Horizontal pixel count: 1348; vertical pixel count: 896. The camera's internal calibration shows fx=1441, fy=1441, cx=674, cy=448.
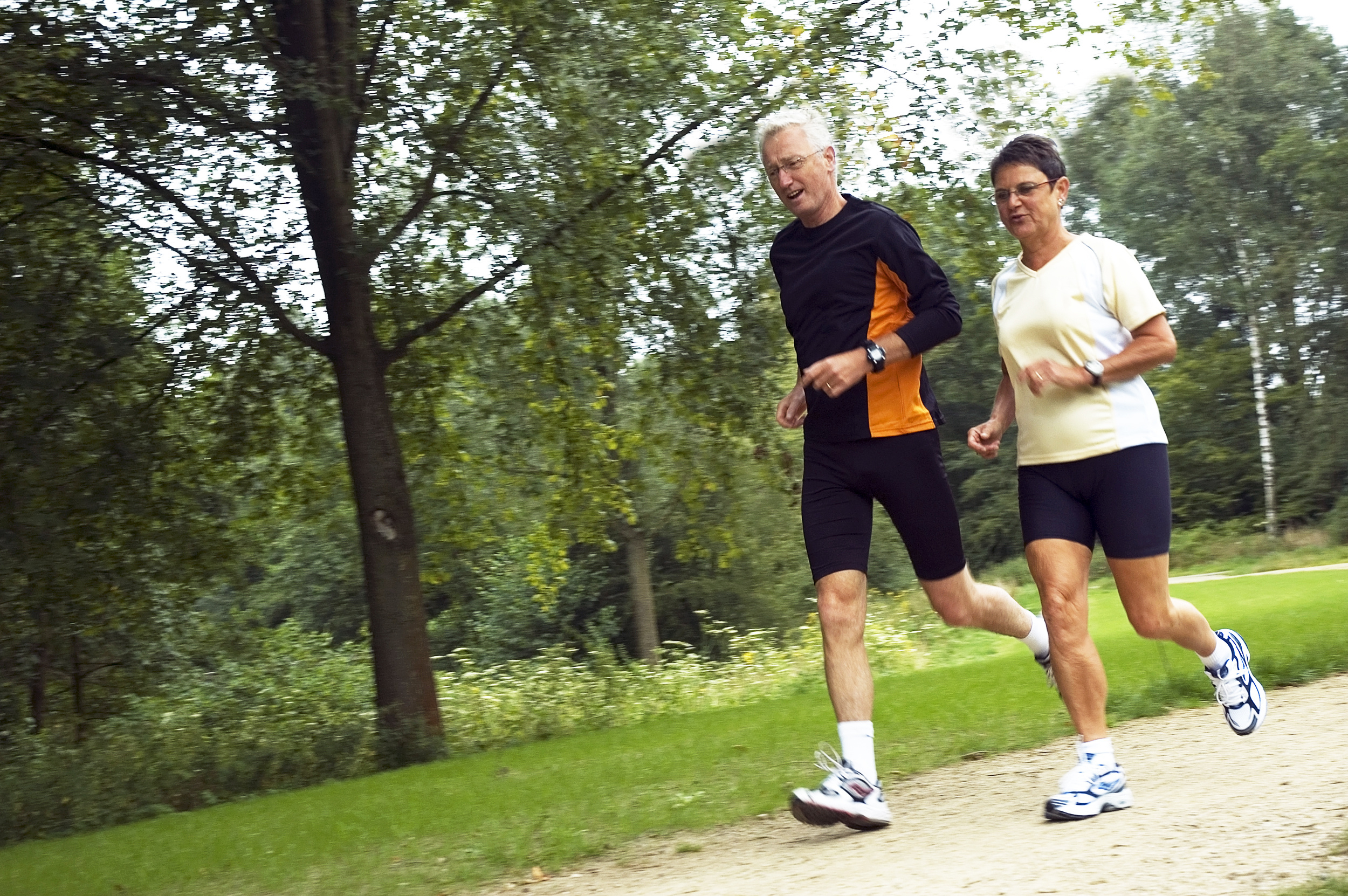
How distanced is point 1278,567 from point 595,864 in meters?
33.4

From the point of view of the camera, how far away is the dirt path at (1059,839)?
13.1 ft

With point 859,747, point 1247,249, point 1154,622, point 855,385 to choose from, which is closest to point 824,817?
point 859,747

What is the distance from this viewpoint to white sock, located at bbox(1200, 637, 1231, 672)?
5668 millimetres

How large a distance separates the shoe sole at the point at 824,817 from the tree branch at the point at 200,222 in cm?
827

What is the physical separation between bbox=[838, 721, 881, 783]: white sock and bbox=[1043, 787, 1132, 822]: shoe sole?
2.05 ft

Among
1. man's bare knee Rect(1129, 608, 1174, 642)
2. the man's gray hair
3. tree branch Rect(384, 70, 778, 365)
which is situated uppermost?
tree branch Rect(384, 70, 778, 365)

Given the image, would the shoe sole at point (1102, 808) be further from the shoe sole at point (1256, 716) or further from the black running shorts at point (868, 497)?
the black running shorts at point (868, 497)

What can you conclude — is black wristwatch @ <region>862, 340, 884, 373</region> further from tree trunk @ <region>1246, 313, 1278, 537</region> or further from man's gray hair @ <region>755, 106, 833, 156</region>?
tree trunk @ <region>1246, 313, 1278, 537</region>

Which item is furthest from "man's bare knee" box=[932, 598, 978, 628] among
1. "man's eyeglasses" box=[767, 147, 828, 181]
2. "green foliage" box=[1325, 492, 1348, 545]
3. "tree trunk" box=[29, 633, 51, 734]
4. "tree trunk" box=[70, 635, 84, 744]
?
"green foliage" box=[1325, 492, 1348, 545]

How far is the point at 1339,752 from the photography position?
559cm

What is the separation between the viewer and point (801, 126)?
18.2 feet

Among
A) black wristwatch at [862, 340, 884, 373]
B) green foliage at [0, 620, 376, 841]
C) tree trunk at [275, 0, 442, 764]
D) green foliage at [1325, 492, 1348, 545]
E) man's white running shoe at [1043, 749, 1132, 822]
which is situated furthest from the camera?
green foliage at [1325, 492, 1348, 545]

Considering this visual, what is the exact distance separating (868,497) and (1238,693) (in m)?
1.67

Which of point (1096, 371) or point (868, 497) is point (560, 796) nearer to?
point (868, 497)
